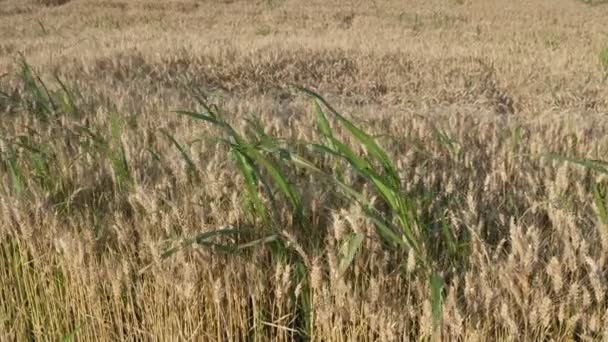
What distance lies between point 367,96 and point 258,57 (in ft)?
5.56

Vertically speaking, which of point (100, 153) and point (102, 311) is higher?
point (100, 153)

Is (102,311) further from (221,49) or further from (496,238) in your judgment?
(221,49)

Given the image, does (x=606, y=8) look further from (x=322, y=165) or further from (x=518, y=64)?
(x=322, y=165)

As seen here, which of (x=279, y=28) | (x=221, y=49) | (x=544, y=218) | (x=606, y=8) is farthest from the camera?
(x=606, y=8)

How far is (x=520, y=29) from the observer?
931cm

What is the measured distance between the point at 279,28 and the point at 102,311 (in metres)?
8.45

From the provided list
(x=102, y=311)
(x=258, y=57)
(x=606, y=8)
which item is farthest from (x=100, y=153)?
(x=606, y=8)

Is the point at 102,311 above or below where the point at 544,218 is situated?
below

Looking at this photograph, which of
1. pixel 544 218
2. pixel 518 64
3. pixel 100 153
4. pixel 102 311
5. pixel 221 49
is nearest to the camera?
pixel 102 311

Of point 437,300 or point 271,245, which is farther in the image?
point 271,245

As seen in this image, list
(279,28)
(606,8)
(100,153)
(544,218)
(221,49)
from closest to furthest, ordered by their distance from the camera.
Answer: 1. (544,218)
2. (100,153)
3. (221,49)
4. (279,28)
5. (606,8)

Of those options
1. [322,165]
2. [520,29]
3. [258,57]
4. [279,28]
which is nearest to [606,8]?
[520,29]

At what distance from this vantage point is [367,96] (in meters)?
5.34

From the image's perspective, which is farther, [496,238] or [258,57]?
[258,57]
